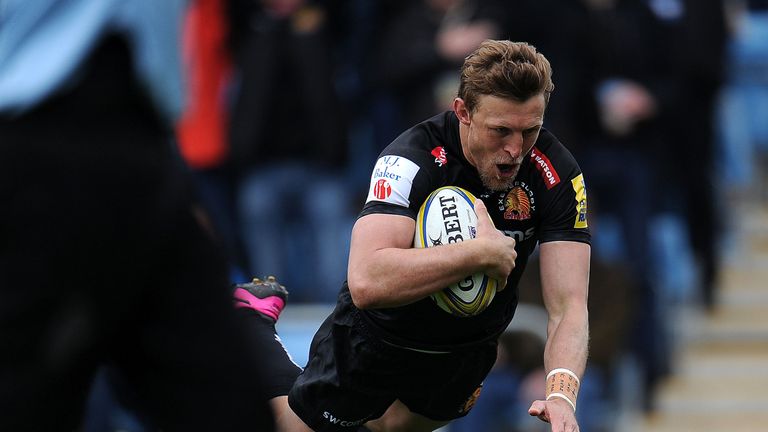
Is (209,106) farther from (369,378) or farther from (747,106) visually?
(369,378)

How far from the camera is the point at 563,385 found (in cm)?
A: 509

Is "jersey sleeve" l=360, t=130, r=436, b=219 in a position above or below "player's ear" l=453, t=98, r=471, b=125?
below

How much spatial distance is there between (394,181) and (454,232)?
271 millimetres

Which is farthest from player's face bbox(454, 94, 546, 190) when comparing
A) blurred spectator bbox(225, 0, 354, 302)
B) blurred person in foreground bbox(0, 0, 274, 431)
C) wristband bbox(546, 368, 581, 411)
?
blurred spectator bbox(225, 0, 354, 302)

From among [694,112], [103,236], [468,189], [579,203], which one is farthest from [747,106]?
[103,236]

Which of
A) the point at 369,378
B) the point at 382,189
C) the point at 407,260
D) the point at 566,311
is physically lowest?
the point at 369,378

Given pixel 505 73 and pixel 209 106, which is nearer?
pixel 505 73

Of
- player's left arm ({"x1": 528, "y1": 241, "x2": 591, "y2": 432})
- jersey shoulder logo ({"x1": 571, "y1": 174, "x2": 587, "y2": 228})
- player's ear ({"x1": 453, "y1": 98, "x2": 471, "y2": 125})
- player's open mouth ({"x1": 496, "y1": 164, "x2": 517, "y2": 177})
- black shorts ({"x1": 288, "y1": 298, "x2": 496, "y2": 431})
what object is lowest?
black shorts ({"x1": 288, "y1": 298, "x2": 496, "y2": 431})

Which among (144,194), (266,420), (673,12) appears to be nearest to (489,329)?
(266,420)

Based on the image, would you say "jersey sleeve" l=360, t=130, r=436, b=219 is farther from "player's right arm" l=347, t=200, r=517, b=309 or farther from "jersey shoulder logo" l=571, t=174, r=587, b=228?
"jersey shoulder logo" l=571, t=174, r=587, b=228

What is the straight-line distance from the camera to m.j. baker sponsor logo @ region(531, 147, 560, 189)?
5285 mm

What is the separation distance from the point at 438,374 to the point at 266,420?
156 centimetres

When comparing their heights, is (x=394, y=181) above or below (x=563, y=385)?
above

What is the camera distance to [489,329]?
541 centimetres
